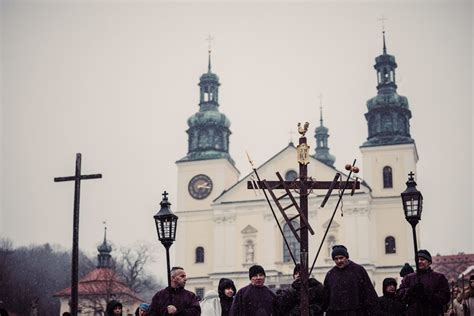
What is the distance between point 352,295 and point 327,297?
338 mm

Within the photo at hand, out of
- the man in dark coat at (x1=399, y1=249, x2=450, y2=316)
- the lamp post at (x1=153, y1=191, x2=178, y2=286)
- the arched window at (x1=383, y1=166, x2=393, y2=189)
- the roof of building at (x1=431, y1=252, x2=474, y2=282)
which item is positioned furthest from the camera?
the roof of building at (x1=431, y1=252, x2=474, y2=282)

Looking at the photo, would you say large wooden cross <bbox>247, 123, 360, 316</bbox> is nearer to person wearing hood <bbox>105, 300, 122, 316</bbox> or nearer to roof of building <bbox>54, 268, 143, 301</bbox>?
person wearing hood <bbox>105, 300, 122, 316</bbox>

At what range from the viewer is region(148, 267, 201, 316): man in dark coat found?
27.6 ft

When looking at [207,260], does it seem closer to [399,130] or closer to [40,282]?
[40,282]

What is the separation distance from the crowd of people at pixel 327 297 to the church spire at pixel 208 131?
38086 millimetres

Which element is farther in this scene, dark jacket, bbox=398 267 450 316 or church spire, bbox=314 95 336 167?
church spire, bbox=314 95 336 167

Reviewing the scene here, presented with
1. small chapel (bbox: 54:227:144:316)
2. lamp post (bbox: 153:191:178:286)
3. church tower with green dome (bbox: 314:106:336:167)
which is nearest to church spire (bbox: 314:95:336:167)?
church tower with green dome (bbox: 314:106:336:167)

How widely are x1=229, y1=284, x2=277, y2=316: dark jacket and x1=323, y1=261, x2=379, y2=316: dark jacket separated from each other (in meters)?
0.72

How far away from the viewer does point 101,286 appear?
45281mm

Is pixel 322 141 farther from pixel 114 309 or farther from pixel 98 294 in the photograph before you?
pixel 114 309

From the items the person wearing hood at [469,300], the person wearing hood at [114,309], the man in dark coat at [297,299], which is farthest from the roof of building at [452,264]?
the person wearing hood at [114,309]

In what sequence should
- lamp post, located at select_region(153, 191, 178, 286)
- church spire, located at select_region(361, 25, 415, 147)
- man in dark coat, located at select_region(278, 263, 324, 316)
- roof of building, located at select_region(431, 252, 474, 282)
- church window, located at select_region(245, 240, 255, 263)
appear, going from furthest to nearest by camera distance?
roof of building, located at select_region(431, 252, 474, 282) < church window, located at select_region(245, 240, 255, 263) < church spire, located at select_region(361, 25, 415, 147) < lamp post, located at select_region(153, 191, 178, 286) < man in dark coat, located at select_region(278, 263, 324, 316)

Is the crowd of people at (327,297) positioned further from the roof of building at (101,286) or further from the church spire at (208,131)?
the church spire at (208,131)

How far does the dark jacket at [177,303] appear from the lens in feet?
27.6
